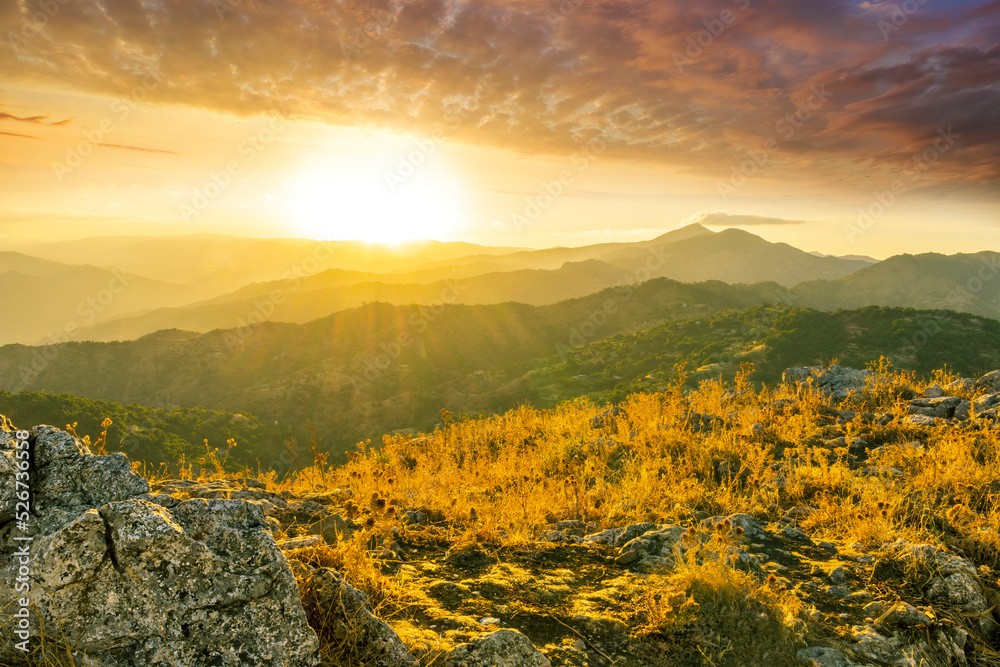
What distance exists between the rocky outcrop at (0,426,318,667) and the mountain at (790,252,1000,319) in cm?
7975

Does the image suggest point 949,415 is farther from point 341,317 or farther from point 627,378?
point 341,317

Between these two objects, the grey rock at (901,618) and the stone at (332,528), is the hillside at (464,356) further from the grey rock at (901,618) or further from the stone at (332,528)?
the stone at (332,528)

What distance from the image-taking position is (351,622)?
2.39 m

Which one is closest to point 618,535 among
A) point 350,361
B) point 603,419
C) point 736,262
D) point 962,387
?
point 603,419

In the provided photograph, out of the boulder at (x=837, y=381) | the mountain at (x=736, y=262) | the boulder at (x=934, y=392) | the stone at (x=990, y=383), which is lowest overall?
the boulder at (x=837, y=381)

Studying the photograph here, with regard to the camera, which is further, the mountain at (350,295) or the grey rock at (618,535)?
the mountain at (350,295)

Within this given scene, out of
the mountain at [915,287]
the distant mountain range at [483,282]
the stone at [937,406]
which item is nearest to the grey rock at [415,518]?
the stone at [937,406]

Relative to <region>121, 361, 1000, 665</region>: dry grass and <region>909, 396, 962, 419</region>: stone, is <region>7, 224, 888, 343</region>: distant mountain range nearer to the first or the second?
<region>121, 361, 1000, 665</region>: dry grass

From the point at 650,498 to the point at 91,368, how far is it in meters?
53.4

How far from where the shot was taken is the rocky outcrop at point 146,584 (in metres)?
1.86

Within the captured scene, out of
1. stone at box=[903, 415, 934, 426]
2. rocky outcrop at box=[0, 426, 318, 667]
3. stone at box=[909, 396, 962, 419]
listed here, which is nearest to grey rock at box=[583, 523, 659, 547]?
rocky outcrop at box=[0, 426, 318, 667]

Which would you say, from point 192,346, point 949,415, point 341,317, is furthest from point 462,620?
point 192,346

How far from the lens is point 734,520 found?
4637mm

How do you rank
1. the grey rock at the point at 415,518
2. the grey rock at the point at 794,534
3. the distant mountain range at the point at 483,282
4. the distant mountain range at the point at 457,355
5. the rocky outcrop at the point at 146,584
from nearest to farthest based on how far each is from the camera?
1. the rocky outcrop at the point at 146,584
2. the grey rock at the point at 794,534
3. the grey rock at the point at 415,518
4. the distant mountain range at the point at 457,355
5. the distant mountain range at the point at 483,282
